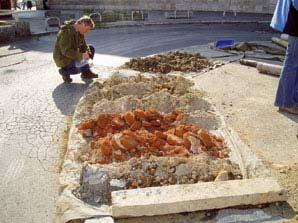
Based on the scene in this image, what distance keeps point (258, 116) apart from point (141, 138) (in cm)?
191

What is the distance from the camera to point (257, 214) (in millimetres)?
3006

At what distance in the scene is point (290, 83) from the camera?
204 inches

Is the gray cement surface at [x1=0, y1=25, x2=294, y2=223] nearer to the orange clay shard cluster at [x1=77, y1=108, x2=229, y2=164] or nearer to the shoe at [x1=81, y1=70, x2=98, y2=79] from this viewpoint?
the shoe at [x1=81, y1=70, x2=98, y2=79]

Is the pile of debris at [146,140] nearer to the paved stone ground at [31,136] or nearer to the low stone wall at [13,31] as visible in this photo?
the paved stone ground at [31,136]

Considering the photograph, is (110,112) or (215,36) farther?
(215,36)

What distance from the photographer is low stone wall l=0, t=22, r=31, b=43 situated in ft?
38.4

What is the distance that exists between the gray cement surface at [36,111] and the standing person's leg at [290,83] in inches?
120

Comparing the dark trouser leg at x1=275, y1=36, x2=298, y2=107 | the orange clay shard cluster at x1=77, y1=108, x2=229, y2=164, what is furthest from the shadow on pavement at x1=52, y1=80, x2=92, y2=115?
the dark trouser leg at x1=275, y1=36, x2=298, y2=107

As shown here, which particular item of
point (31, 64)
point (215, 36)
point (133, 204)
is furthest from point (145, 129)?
point (215, 36)

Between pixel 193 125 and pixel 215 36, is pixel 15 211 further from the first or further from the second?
pixel 215 36

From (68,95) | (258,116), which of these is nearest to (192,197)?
(258,116)

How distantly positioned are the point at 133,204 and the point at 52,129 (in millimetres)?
2455

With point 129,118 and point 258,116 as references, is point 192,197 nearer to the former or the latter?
point 129,118

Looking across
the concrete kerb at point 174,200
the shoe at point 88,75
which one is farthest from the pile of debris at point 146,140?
the shoe at point 88,75
